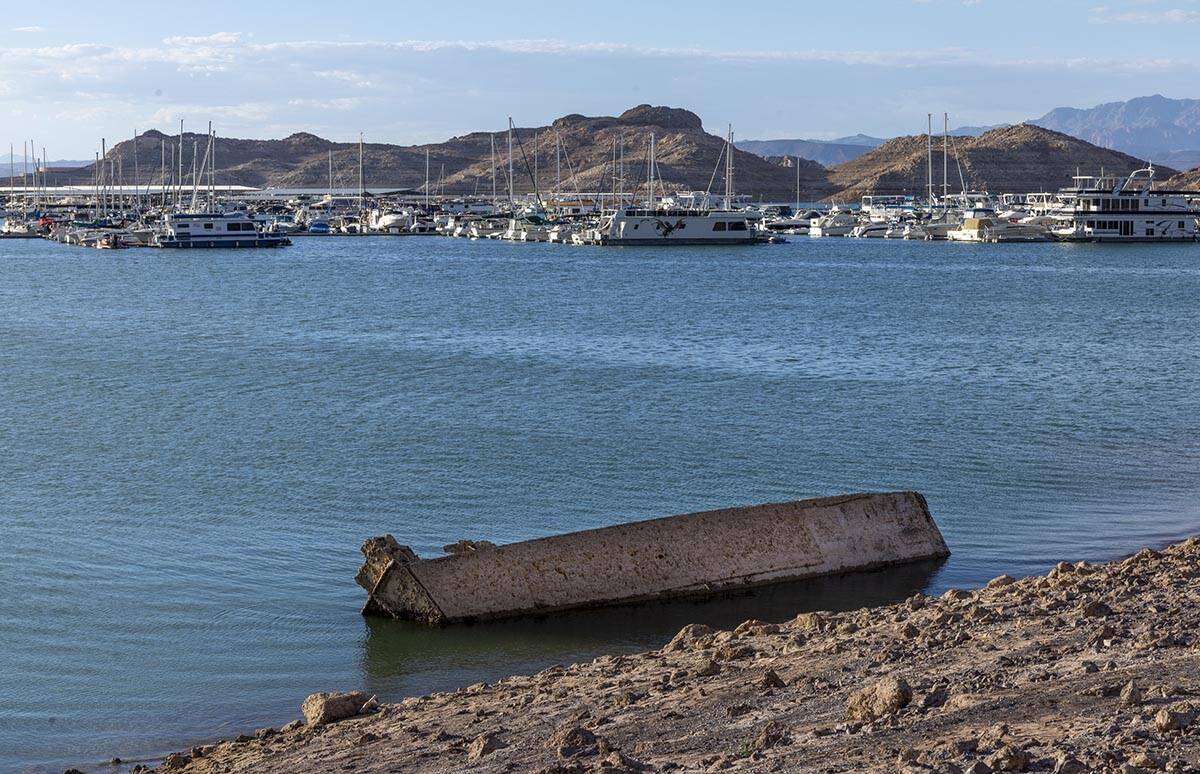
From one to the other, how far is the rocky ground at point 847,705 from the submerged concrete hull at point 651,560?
203cm

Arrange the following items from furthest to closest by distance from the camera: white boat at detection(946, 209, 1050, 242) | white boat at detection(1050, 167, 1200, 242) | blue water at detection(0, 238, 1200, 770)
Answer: white boat at detection(946, 209, 1050, 242) < white boat at detection(1050, 167, 1200, 242) < blue water at detection(0, 238, 1200, 770)

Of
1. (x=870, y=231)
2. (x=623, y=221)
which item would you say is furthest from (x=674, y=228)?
(x=870, y=231)

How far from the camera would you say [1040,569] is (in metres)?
14.9

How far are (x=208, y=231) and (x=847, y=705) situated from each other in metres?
98.3

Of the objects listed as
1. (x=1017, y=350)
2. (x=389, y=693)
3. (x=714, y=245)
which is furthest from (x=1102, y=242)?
(x=389, y=693)

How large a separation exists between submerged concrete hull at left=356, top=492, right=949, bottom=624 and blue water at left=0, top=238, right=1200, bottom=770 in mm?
260

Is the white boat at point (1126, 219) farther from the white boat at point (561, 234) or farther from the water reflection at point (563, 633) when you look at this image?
the water reflection at point (563, 633)

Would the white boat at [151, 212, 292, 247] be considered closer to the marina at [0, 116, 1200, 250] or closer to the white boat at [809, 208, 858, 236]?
the marina at [0, 116, 1200, 250]

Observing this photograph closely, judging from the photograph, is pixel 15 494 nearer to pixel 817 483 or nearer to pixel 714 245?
pixel 817 483

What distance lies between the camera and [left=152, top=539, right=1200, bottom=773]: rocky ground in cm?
709

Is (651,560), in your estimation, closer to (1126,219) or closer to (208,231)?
(208,231)

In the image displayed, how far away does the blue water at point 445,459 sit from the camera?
40.5ft

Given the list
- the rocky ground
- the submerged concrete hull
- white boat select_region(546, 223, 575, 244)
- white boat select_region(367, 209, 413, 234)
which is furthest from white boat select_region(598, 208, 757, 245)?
the rocky ground

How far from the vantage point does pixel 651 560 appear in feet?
44.4
